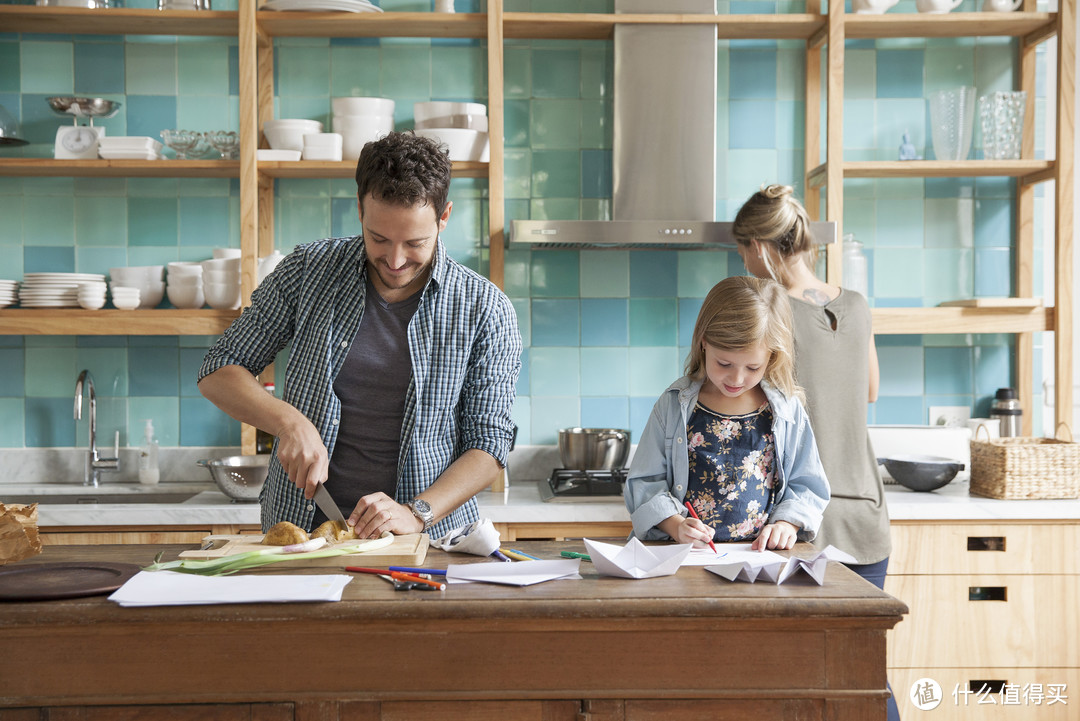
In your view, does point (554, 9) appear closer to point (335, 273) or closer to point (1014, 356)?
point (335, 273)

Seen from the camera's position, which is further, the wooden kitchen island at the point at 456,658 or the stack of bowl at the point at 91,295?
the stack of bowl at the point at 91,295

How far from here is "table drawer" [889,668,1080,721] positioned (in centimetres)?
262

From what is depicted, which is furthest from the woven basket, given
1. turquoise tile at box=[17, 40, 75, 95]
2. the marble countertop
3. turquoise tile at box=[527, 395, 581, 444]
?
turquoise tile at box=[17, 40, 75, 95]

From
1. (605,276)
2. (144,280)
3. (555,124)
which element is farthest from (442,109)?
(144,280)

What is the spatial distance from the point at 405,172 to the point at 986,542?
2075 millimetres

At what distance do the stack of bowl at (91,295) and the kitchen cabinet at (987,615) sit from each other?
8.43ft

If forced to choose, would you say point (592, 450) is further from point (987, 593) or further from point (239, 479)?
point (987, 593)

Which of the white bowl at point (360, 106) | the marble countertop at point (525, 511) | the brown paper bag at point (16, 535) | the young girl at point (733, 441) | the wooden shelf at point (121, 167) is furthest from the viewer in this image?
the white bowl at point (360, 106)

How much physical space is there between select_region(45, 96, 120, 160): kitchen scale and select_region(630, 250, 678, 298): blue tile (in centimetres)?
185

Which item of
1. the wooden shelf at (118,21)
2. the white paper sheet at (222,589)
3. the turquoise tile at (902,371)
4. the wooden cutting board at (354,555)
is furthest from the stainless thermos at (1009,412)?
the wooden shelf at (118,21)

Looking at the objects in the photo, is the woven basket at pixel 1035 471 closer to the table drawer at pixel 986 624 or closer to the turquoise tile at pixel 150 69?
the table drawer at pixel 986 624

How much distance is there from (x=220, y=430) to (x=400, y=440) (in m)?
1.59

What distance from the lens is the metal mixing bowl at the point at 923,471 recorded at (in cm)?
278

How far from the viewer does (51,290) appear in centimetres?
289
